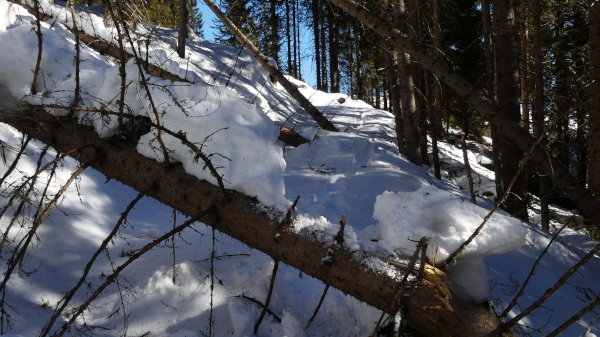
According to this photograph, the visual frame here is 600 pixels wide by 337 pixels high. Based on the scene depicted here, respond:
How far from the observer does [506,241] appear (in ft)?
6.60

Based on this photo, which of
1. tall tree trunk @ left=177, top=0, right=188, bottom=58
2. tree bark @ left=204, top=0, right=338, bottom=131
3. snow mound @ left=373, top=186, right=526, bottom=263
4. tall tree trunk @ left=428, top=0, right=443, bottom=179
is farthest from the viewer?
tall tree trunk @ left=177, top=0, right=188, bottom=58

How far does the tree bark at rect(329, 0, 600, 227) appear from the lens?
331cm

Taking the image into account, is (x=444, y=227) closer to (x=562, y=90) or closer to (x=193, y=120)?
(x=193, y=120)

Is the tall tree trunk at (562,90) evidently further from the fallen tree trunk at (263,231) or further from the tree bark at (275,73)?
the fallen tree trunk at (263,231)

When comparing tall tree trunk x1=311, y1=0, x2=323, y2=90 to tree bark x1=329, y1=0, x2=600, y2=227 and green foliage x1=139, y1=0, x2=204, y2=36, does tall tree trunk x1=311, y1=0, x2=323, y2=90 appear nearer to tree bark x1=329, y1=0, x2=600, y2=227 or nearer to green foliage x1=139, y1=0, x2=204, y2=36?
green foliage x1=139, y1=0, x2=204, y2=36

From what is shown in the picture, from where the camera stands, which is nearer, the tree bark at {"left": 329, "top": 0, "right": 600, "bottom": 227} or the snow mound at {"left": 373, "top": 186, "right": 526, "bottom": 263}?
the snow mound at {"left": 373, "top": 186, "right": 526, "bottom": 263}

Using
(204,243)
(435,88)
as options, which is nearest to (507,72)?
(204,243)

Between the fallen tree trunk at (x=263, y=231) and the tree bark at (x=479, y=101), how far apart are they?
1907 millimetres

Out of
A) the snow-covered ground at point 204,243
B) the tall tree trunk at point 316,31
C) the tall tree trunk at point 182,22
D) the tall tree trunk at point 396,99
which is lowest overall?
the snow-covered ground at point 204,243

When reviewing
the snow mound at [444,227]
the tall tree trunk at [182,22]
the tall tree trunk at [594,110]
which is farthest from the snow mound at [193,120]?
the tall tree trunk at [182,22]

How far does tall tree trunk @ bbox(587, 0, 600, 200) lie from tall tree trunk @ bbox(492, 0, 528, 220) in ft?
2.61

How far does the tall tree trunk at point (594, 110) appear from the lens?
4852 mm

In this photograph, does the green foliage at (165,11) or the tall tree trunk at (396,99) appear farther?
the tall tree trunk at (396,99)

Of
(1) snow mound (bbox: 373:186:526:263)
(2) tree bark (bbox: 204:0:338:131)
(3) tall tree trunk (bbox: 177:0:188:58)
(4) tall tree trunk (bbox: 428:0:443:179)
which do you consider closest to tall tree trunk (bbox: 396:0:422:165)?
(4) tall tree trunk (bbox: 428:0:443:179)
